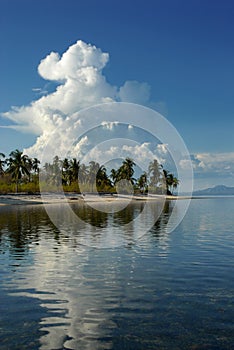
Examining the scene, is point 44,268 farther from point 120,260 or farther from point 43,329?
point 43,329

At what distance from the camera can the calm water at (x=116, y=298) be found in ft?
39.5

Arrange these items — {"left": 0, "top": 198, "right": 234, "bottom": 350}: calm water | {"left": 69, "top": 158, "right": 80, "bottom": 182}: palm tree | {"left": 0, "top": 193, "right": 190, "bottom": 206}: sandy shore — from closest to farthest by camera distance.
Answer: {"left": 0, "top": 198, "right": 234, "bottom": 350}: calm water → {"left": 0, "top": 193, "right": 190, "bottom": 206}: sandy shore → {"left": 69, "top": 158, "right": 80, "bottom": 182}: palm tree

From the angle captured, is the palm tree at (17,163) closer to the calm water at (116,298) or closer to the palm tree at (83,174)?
the palm tree at (83,174)

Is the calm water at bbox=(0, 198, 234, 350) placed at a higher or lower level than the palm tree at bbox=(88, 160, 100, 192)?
lower

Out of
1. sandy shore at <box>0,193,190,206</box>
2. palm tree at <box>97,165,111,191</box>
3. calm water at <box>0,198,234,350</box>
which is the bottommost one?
calm water at <box>0,198,234,350</box>

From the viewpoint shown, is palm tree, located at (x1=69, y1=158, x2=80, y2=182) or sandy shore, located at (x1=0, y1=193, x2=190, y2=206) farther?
palm tree, located at (x1=69, y1=158, x2=80, y2=182)

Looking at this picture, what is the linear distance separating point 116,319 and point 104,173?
186 metres

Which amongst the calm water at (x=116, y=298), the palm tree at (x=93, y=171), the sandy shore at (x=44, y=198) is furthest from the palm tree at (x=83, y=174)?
the calm water at (x=116, y=298)

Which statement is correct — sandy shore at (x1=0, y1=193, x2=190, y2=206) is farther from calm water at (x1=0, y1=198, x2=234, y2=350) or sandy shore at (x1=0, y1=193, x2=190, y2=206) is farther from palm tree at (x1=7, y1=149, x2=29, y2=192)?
calm water at (x1=0, y1=198, x2=234, y2=350)

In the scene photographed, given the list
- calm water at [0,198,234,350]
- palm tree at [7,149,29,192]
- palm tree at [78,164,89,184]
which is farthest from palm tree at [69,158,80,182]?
calm water at [0,198,234,350]

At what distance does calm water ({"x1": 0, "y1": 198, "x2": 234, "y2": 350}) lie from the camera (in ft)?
39.5

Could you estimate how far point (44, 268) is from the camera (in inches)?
891

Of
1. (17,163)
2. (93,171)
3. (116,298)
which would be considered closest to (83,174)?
(93,171)

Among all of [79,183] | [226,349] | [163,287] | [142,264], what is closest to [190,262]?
[142,264]
